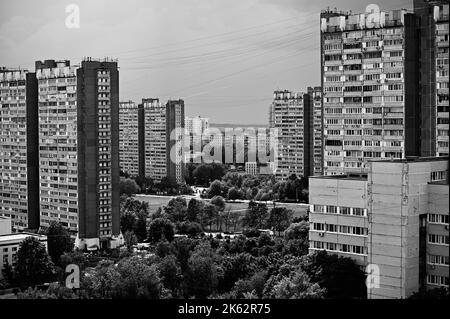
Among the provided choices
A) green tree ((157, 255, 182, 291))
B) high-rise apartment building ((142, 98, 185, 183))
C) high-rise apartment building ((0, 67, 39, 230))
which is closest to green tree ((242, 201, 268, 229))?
high-rise apartment building ((0, 67, 39, 230))

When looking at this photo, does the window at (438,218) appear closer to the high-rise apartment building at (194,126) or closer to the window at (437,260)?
the window at (437,260)

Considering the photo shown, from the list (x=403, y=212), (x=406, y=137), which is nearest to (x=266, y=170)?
(x=406, y=137)

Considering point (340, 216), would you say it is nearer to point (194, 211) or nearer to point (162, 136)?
point (194, 211)

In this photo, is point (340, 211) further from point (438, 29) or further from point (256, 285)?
point (438, 29)

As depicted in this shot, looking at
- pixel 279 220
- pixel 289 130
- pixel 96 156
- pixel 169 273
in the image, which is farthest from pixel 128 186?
pixel 169 273

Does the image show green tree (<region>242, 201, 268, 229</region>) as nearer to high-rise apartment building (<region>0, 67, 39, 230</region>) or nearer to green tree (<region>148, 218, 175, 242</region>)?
green tree (<region>148, 218, 175, 242</region>)

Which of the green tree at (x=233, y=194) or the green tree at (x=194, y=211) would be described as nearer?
the green tree at (x=194, y=211)

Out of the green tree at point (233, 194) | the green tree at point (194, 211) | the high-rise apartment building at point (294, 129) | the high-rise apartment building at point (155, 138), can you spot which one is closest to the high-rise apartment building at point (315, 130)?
the high-rise apartment building at point (294, 129)
